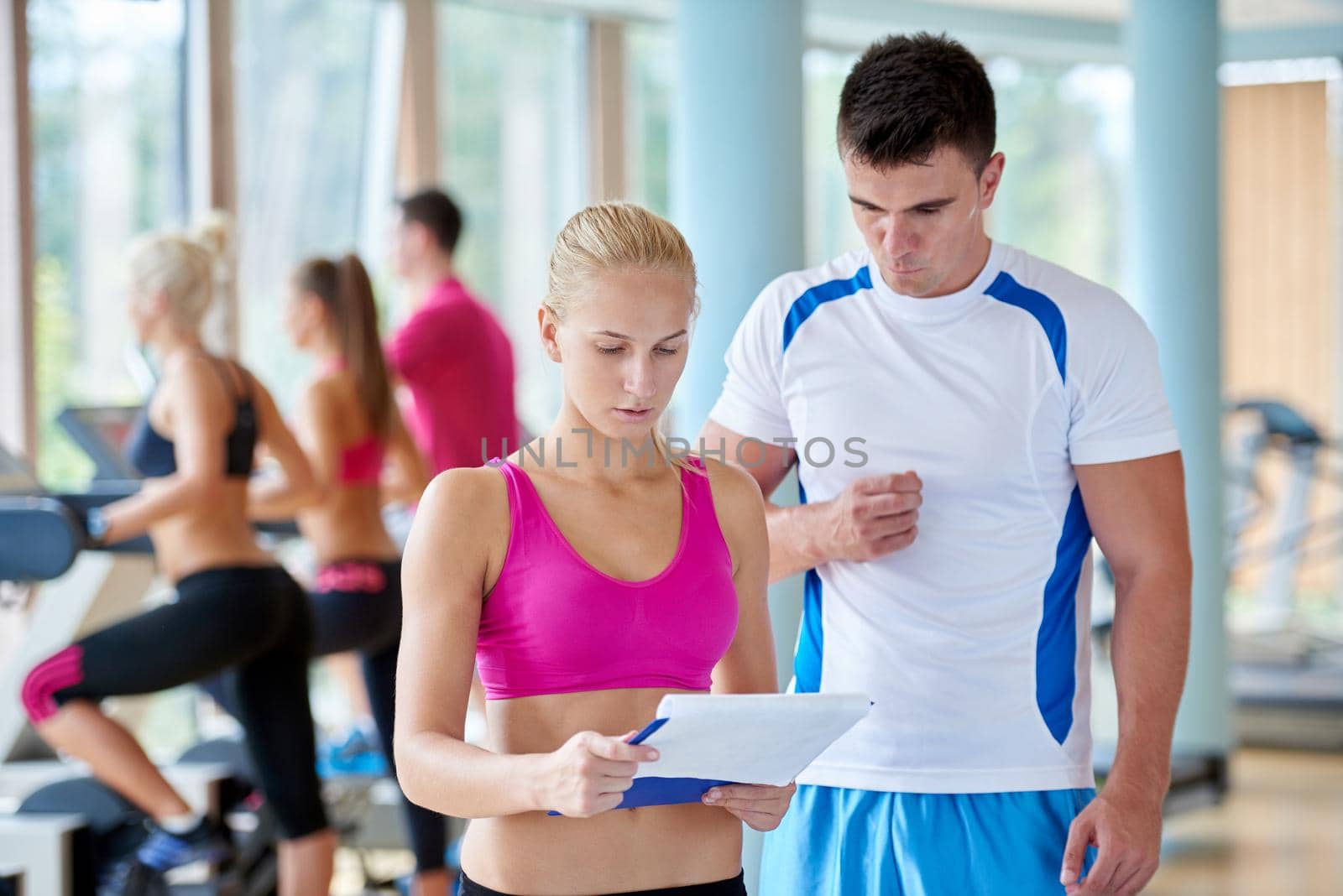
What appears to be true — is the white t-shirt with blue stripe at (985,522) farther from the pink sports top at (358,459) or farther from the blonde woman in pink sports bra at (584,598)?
the pink sports top at (358,459)

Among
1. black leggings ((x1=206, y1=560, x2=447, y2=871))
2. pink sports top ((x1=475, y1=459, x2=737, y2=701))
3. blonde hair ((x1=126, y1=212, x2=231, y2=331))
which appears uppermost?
blonde hair ((x1=126, y1=212, x2=231, y2=331))

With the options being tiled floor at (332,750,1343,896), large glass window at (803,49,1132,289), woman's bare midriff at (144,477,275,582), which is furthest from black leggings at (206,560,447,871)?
large glass window at (803,49,1132,289)

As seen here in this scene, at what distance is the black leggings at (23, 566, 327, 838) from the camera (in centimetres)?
307

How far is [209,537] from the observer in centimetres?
319

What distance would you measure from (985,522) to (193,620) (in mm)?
1967

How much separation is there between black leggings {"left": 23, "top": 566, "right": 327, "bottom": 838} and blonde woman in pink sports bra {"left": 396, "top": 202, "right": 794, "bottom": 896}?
5.91 ft

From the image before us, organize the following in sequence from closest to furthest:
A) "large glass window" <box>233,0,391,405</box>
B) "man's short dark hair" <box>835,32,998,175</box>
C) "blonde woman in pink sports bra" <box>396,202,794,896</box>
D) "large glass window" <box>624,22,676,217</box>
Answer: "blonde woman in pink sports bra" <box>396,202,794,896</box>
"man's short dark hair" <box>835,32,998,175</box>
"large glass window" <box>233,0,391,405</box>
"large glass window" <box>624,22,676,217</box>

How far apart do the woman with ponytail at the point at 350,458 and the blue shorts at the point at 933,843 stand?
206 cm

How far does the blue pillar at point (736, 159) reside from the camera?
2.56 metres

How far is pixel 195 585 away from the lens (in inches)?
124

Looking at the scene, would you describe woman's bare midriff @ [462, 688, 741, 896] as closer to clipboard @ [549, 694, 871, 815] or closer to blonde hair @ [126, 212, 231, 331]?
clipboard @ [549, 694, 871, 815]

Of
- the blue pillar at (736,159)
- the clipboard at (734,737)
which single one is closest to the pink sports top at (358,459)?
the blue pillar at (736,159)

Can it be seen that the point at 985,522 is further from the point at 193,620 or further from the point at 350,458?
the point at 350,458

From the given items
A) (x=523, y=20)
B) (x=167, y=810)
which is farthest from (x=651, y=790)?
(x=523, y=20)
